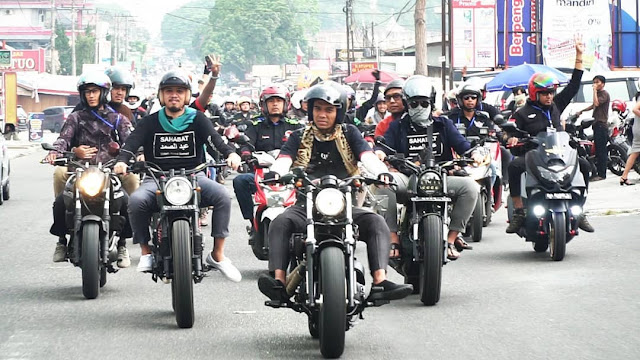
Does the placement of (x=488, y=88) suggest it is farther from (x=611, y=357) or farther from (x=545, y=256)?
(x=611, y=357)

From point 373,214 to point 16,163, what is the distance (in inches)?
1226

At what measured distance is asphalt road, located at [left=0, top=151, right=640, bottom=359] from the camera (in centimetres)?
801

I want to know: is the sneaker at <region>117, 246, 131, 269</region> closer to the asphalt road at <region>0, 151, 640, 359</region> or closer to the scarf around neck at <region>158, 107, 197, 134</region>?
the asphalt road at <region>0, 151, 640, 359</region>

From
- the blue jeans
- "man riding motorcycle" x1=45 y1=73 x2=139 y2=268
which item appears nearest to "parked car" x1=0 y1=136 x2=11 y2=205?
the blue jeans

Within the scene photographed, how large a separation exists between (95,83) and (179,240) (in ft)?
10.5

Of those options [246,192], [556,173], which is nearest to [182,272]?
[246,192]

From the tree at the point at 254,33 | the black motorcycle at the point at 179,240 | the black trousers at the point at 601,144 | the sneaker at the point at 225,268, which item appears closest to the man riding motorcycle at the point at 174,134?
the sneaker at the point at 225,268

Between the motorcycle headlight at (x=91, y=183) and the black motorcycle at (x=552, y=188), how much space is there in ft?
13.0

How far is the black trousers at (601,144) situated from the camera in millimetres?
23078

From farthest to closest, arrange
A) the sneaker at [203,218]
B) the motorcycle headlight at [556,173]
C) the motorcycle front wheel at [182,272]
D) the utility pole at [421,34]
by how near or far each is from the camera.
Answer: the utility pole at [421,34] → the sneaker at [203,218] → the motorcycle headlight at [556,173] → the motorcycle front wheel at [182,272]

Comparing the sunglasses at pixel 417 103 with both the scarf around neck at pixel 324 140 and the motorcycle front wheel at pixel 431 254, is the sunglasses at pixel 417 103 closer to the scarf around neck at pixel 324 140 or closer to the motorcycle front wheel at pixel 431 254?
the motorcycle front wheel at pixel 431 254

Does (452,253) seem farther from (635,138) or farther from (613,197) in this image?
(635,138)

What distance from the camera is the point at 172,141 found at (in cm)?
991

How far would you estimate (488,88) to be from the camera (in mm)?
31125
